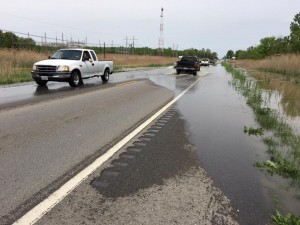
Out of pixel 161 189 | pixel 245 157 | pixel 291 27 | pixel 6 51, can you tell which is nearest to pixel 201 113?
pixel 245 157

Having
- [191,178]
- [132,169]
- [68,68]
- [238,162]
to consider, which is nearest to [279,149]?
[238,162]

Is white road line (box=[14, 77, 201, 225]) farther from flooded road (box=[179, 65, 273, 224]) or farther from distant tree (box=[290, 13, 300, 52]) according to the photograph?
distant tree (box=[290, 13, 300, 52])

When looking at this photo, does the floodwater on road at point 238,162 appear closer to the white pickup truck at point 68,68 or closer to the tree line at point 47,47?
the white pickup truck at point 68,68

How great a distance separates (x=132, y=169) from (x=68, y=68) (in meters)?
13.2

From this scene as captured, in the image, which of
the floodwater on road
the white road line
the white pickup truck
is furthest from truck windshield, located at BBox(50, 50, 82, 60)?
the white road line

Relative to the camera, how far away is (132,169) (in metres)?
5.32

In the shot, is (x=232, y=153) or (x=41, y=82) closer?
(x=232, y=153)

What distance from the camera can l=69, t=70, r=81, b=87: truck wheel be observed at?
17894 mm

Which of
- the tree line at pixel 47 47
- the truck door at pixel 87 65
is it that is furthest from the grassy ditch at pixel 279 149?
the tree line at pixel 47 47

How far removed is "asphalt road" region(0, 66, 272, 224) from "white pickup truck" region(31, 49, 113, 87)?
7507mm

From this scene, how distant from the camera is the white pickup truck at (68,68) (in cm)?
1747

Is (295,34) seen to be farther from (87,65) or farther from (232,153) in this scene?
(232,153)

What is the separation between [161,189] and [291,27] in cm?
6025

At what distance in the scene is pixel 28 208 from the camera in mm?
3828
